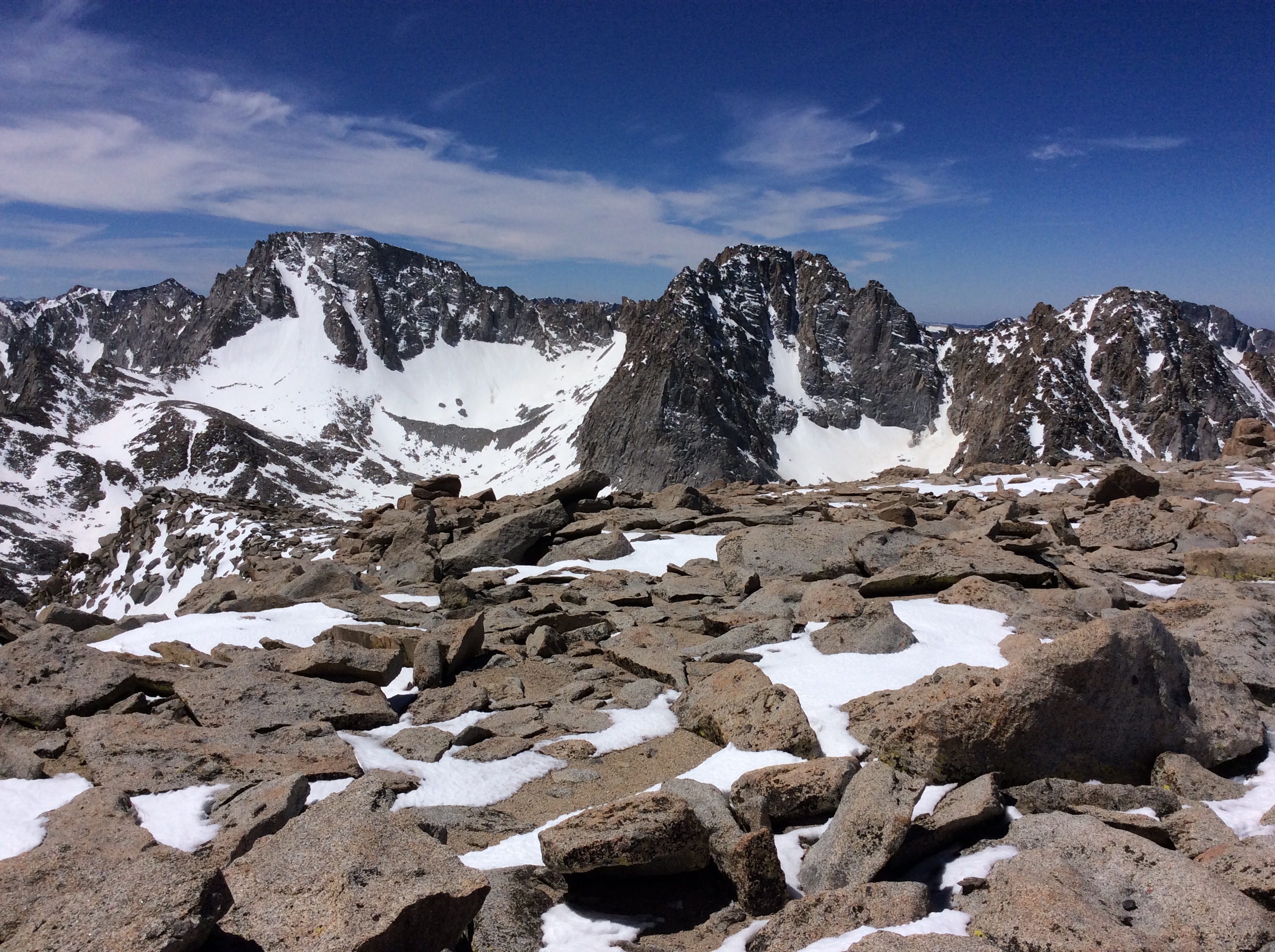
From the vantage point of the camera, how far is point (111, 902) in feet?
13.7

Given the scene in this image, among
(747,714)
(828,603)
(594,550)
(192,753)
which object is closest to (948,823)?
(747,714)

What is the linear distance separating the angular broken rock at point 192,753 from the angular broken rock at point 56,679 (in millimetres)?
372

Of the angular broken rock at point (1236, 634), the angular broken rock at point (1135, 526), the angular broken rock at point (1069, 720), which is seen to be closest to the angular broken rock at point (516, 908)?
the angular broken rock at point (1069, 720)

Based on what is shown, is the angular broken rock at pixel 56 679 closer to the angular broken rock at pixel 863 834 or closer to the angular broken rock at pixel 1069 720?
the angular broken rock at pixel 863 834

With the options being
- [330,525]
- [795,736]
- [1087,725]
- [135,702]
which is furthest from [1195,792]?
[330,525]

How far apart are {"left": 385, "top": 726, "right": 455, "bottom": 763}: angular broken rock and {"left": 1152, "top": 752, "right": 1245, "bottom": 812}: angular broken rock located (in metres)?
7.06

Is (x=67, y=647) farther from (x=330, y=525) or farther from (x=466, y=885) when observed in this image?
(x=330, y=525)

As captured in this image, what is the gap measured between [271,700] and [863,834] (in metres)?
7.29

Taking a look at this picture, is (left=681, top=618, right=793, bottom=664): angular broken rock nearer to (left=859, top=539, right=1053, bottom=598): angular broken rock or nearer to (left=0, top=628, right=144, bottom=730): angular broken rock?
(left=859, top=539, right=1053, bottom=598): angular broken rock

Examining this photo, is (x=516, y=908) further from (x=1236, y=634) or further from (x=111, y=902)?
(x=1236, y=634)

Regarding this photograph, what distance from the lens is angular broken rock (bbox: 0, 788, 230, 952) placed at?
13.1 feet

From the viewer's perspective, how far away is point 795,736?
754 centimetres

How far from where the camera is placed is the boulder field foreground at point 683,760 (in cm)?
463

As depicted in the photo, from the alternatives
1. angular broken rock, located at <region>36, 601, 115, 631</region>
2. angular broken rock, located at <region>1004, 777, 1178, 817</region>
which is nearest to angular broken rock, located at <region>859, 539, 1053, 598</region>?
angular broken rock, located at <region>1004, 777, 1178, 817</region>
